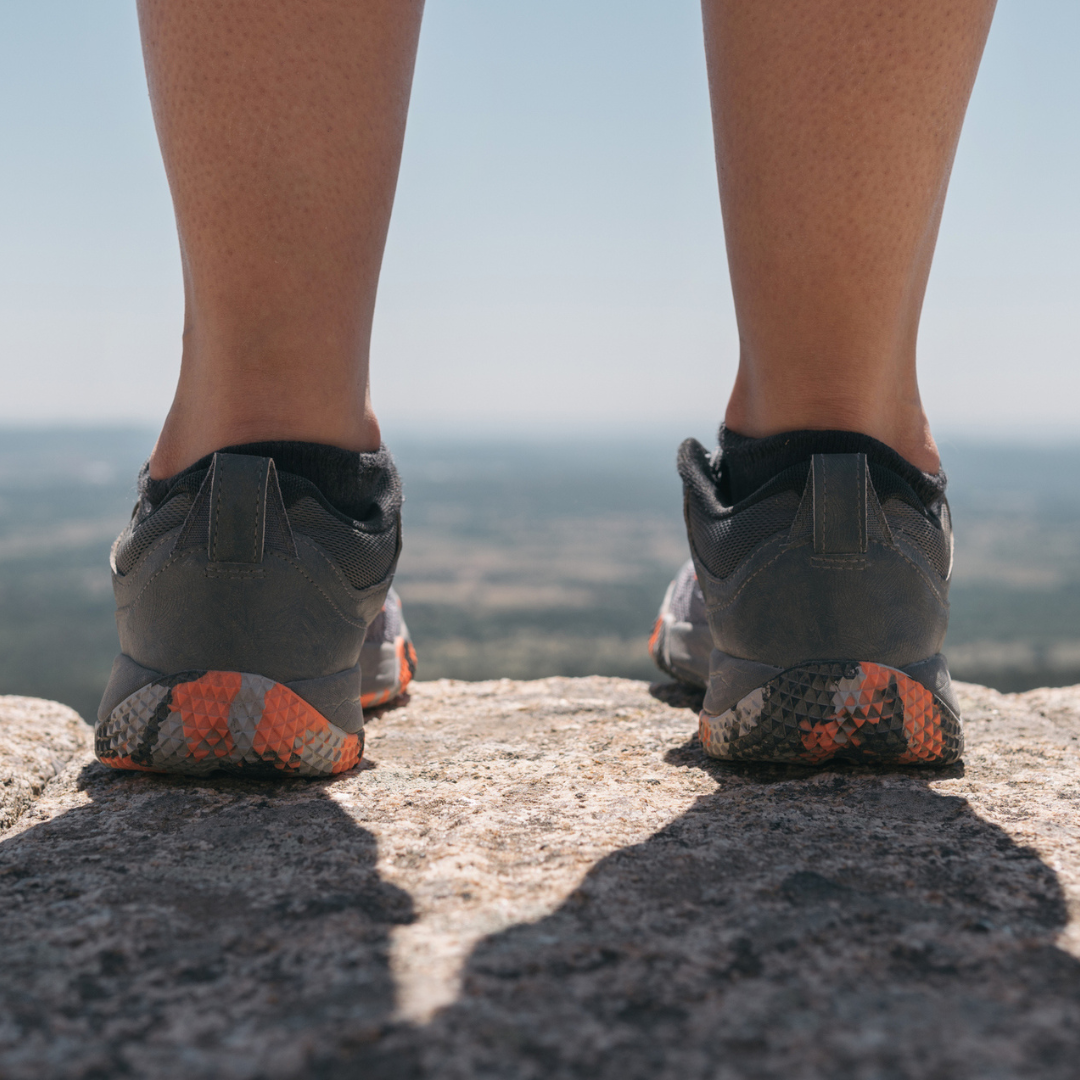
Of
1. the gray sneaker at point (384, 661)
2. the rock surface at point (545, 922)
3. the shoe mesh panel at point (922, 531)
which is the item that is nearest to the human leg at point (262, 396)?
the rock surface at point (545, 922)

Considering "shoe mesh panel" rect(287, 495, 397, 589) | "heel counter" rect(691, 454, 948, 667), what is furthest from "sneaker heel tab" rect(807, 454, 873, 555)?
"shoe mesh panel" rect(287, 495, 397, 589)

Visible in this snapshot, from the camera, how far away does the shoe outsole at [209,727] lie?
0.93 m

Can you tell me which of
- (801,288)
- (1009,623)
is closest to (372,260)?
(801,288)

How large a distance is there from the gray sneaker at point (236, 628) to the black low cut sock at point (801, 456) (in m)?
0.57

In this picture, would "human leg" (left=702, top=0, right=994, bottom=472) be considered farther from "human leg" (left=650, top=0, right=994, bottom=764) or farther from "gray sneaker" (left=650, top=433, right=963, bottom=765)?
"gray sneaker" (left=650, top=433, right=963, bottom=765)

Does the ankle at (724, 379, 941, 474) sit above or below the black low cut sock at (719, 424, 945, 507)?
above

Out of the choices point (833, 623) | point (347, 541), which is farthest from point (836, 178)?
point (347, 541)

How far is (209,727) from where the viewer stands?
93cm

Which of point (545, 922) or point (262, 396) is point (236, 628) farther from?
point (545, 922)

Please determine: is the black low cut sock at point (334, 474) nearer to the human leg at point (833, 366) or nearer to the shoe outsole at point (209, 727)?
the shoe outsole at point (209, 727)

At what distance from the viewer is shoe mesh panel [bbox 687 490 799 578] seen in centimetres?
104

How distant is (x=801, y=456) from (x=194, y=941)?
Result: 895mm

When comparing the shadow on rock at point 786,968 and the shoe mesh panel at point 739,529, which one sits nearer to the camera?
the shadow on rock at point 786,968

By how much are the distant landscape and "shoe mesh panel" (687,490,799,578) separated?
2375 cm
